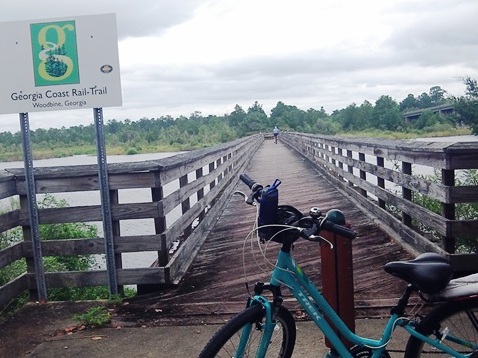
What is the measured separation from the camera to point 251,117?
12656cm

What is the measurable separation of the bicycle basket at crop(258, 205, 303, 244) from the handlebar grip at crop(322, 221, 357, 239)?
157 mm

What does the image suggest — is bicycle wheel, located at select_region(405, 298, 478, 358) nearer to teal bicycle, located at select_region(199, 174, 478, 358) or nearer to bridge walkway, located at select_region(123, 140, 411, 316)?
teal bicycle, located at select_region(199, 174, 478, 358)

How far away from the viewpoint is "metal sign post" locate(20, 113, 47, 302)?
196 inches

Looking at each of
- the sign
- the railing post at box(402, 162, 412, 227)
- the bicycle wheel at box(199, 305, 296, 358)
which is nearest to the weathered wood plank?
the sign

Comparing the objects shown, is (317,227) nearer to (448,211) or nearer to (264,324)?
(264,324)

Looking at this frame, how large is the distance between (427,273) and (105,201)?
10.3 feet

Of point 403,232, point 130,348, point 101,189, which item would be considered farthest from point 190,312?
point 403,232

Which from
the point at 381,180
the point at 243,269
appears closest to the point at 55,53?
the point at 243,269

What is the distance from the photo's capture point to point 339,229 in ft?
8.13

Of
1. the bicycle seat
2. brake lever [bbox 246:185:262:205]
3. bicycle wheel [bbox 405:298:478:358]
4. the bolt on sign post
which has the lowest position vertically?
bicycle wheel [bbox 405:298:478:358]

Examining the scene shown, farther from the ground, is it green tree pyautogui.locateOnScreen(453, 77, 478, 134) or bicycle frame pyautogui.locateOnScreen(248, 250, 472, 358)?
green tree pyautogui.locateOnScreen(453, 77, 478, 134)

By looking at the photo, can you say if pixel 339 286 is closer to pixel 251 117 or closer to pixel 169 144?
pixel 169 144

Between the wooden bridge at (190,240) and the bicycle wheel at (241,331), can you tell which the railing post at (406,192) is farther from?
the bicycle wheel at (241,331)

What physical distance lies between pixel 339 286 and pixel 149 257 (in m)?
7.44
